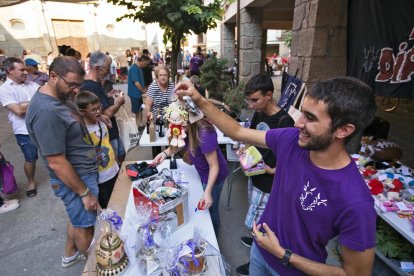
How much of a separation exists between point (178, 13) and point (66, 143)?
173 inches

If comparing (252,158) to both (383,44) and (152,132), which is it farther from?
(383,44)

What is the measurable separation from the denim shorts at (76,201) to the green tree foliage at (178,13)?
4.23 m

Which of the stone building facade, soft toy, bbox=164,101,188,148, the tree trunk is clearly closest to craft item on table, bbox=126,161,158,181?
soft toy, bbox=164,101,188,148

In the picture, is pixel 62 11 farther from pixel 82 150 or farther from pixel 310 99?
pixel 310 99

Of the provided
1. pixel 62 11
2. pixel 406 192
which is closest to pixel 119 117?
pixel 406 192

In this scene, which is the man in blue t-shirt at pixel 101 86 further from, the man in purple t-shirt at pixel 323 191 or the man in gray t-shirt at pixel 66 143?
the man in purple t-shirt at pixel 323 191

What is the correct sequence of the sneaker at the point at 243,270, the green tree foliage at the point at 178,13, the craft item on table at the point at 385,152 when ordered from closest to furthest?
the sneaker at the point at 243,270, the craft item on table at the point at 385,152, the green tree foliage at the point at 178,13

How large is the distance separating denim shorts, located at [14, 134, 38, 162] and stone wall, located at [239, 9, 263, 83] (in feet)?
16.4

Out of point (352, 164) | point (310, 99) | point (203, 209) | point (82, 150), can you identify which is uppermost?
point (310, 99)

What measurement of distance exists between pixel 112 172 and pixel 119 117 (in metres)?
1.54

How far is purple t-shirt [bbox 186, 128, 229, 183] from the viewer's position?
190 cm

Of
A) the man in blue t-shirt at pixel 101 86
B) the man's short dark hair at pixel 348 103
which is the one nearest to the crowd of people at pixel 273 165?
the man's short dark hair at pixel 348 103

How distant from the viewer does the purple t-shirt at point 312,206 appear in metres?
1.00

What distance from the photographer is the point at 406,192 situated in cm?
226
